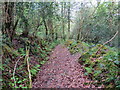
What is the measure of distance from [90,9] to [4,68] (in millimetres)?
19042

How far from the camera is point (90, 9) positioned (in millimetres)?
20922

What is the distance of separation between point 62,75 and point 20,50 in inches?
172

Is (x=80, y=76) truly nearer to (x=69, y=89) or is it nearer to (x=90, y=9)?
(x=69, y=89)

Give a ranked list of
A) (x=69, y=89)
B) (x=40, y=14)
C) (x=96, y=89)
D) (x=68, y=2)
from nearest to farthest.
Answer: (x=96, y=89) → (x=69, y=89) → (x=40, y=14) → (x=68, y=2)

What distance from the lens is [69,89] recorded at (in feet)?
16.9

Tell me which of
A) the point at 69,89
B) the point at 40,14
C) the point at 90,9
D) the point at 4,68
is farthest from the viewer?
the point at 90,9

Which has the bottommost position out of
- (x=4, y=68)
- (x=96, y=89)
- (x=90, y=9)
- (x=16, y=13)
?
(x=96, y=89)

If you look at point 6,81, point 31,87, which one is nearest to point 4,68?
point 6,81

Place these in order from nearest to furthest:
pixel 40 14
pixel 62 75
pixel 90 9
→ pixel 62 75
pixel 40 14
pixel 90 9

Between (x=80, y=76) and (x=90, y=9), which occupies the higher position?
(x=90, y=9)

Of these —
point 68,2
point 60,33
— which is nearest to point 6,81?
point 68,2

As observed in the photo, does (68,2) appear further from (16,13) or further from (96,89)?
(96,89)

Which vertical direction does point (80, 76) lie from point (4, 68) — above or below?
below

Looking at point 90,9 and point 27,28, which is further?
point 90,9
